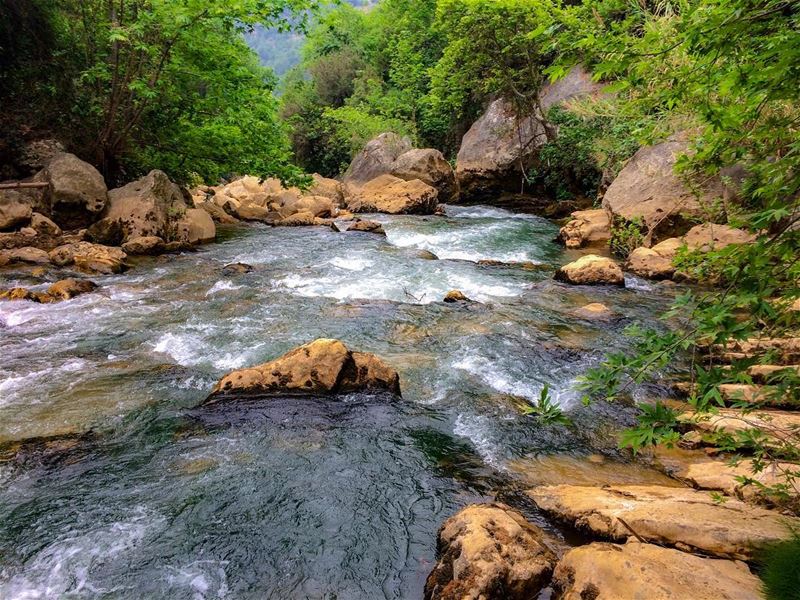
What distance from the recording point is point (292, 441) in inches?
195

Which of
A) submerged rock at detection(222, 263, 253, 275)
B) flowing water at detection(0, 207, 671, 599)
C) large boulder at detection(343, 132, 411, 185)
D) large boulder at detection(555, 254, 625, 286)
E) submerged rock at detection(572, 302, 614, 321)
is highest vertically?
large boulder at detection(343, 132, 411, 185)

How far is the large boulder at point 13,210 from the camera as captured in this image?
11547 millimetres

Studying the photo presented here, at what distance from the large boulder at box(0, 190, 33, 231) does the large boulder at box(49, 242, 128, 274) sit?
1489mm

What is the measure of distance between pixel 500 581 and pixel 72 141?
16029mm

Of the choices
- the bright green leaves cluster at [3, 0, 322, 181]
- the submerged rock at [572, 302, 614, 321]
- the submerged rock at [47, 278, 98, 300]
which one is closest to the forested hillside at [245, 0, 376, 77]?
the bright green leaves cluster at [3, 0, 322, 181]

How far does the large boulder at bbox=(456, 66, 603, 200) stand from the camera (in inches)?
814

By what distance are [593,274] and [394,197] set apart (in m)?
11.7

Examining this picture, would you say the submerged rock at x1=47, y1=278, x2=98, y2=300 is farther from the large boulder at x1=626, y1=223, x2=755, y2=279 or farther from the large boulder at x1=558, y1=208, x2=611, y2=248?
the large boulder at x1=558, y1=208, x2=611, y2=248

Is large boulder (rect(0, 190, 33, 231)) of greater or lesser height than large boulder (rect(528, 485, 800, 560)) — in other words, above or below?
above

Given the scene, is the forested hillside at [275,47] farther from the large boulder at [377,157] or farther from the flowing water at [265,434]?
the flowing water at [265,434]

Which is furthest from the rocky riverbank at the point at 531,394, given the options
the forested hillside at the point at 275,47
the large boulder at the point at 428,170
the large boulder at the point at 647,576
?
the forested hillside at the point at 275,47

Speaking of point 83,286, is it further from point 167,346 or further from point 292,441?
point 292,441

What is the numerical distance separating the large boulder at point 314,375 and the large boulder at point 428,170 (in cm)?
1677

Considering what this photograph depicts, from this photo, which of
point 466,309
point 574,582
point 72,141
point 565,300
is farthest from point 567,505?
point 72,141
